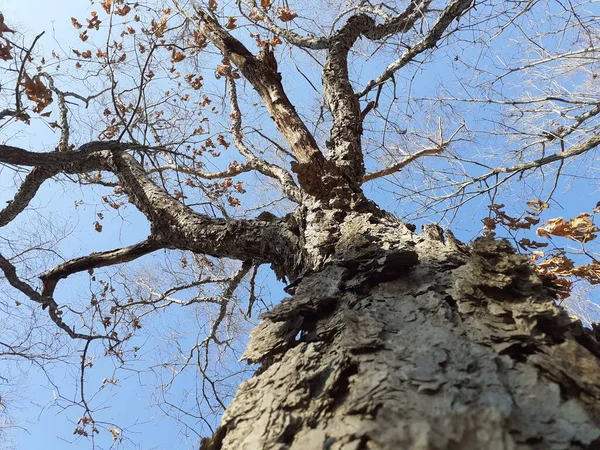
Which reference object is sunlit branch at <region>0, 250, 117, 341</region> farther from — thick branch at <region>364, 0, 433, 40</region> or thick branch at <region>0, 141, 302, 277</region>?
thick branch at <region>364, 0, 433, 40</region>

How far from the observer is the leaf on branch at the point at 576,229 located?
2.50 metres

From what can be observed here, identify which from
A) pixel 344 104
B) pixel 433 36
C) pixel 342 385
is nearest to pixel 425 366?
pixel 342 385

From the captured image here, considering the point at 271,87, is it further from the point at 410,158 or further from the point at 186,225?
the point at 410,158

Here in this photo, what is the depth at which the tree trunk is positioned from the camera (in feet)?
2.23

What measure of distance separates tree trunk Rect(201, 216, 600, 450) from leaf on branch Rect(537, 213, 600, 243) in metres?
1.55

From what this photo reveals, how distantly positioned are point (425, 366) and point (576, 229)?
226 centimetres

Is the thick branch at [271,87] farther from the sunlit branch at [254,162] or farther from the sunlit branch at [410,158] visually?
the sunlit branch at [410,158]

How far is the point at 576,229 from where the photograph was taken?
8.34 ft

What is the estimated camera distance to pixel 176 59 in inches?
152

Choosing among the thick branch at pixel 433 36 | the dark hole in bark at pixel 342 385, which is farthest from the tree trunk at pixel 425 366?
the thick branch at pixel 433 36

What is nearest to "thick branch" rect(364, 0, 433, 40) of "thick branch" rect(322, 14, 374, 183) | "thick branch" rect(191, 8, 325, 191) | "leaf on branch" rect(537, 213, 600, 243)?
"thick branch" rect(322, 14, 374, 183)

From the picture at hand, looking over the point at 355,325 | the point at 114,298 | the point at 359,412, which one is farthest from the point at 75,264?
the point at 359,412

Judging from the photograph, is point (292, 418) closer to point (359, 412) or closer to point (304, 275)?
point (359, 412)

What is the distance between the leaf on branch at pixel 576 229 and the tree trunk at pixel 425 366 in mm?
1549
